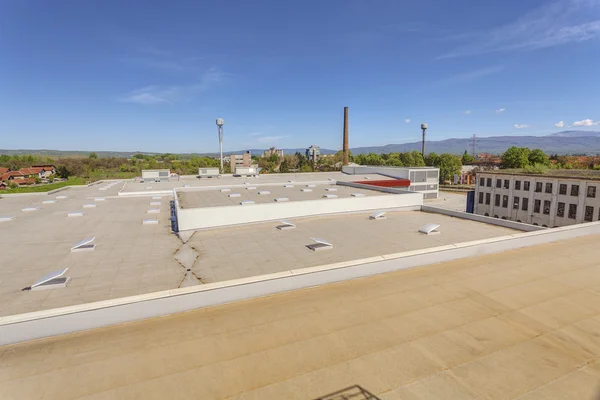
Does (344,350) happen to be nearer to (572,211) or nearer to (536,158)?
(572,211)

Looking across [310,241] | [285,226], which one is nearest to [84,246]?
[285,226]

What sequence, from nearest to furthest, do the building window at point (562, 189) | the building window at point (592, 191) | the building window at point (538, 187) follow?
the building window at point (592, 191) < the building window at point (562, 189) < the building window at point (538, 187)

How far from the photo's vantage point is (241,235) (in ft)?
59.5

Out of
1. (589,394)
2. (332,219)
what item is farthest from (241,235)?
(589,394)

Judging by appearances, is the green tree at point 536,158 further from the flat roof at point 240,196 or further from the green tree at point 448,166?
the flat roof at point 240,196

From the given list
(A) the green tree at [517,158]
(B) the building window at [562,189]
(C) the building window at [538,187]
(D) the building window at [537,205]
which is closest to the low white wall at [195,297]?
(B) the building window at [562,189]

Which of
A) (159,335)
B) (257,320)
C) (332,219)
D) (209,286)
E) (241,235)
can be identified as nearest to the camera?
(159,335)

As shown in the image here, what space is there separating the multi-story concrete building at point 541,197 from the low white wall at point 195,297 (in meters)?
35.7

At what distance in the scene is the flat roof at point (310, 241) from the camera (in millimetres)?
12844

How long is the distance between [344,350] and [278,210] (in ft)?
50.0

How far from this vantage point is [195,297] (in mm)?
8875

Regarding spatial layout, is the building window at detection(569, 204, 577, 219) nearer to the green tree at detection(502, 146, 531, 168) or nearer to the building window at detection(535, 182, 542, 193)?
the building window at detection(535, 182, 542, 193)

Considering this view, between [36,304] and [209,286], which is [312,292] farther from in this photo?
[36,304]

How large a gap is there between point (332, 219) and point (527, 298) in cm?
1405
